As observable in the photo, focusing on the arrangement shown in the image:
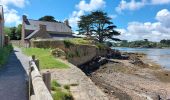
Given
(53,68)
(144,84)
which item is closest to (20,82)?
(53,68)

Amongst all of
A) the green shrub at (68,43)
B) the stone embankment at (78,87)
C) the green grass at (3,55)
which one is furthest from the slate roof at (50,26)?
the stone embankment at (78,87)

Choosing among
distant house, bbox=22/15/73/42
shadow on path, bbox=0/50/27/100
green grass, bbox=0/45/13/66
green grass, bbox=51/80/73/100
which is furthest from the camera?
distant house, bbox=22/15/73/42

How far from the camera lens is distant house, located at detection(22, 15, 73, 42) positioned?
54.3 meters

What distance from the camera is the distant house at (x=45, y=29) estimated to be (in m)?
54.3

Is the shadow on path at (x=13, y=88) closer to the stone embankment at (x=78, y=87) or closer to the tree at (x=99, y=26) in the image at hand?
the stone embankment at (x=78, y=87)

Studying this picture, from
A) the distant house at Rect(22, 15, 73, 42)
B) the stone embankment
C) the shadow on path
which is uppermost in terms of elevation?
the distant house at Rect(22, 15, 73, 42)

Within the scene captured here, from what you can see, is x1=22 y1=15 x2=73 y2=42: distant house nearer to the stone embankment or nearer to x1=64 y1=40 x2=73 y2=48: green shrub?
x1=64 y1=40 x2=73 y2=48: green shrub

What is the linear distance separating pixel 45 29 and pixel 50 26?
852 centimetres

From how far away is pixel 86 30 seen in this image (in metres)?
63.8

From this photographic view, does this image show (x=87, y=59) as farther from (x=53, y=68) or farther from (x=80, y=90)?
(x=80, y=90)

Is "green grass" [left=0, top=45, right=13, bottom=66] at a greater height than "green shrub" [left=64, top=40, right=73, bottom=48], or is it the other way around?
"green shrub" [left=64, top=40, right=73, bottom=48]

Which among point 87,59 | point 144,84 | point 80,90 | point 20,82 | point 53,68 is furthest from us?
point 87,59

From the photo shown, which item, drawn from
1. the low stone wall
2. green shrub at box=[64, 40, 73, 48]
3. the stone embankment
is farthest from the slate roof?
the stone embankment

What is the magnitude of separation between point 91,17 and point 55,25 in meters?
7.64
